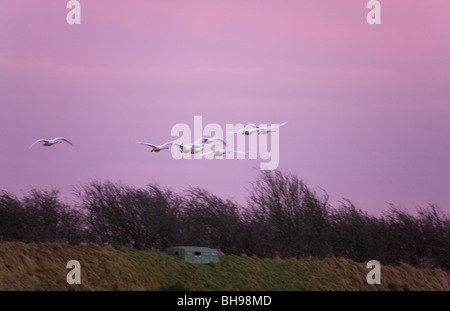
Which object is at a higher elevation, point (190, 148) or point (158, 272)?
point (190, 148)

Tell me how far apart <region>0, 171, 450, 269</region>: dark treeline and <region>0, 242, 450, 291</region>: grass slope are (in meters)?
6.38

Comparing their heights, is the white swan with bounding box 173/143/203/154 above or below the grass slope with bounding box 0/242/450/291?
above

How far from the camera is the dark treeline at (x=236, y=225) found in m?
45.1

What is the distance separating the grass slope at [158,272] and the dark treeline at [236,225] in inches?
251

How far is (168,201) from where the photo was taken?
47.5 m

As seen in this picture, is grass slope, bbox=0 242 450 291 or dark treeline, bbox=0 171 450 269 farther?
dark treeline, bbox=0 171 450 269

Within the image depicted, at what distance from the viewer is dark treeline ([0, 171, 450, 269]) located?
1777 inches

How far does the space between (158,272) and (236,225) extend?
42.8 feet

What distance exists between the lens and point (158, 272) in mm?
34406

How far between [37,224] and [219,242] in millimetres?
7588

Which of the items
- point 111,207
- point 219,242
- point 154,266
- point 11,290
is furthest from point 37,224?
point 11,290

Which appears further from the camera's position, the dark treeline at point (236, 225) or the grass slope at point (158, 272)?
the dark treeline at point (236, 225)

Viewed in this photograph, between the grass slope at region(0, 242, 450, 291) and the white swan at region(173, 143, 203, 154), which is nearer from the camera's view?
the grass slope at region(0, 242, 450, 291)
